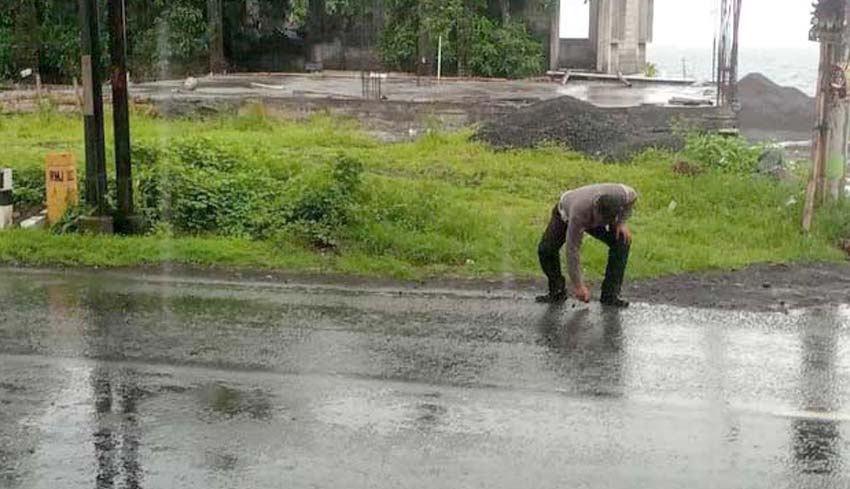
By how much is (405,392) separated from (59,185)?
7.18 m

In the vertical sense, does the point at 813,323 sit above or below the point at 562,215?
below

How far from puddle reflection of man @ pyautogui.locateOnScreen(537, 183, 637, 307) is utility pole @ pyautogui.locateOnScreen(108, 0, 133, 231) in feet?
16.3

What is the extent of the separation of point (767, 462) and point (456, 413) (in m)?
1.75

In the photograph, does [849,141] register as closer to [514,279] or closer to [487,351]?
[514,279]

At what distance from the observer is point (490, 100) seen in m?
24.3

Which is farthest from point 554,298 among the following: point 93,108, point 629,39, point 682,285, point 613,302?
point 629,39

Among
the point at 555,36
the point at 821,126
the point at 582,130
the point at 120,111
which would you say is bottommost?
the point at 582,130

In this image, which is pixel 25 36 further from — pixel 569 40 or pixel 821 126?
pixel 821 126

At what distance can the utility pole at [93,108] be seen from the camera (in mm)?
11594

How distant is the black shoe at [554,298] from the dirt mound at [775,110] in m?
25.2

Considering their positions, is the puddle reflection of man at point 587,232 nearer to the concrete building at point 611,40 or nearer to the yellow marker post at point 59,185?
the yellow marker post at point 59,185

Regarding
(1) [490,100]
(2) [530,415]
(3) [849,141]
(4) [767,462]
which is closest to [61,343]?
(2) [530,415]

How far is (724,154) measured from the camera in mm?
15758

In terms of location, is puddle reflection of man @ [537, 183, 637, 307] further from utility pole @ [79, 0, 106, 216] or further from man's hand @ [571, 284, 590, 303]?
utility pole @ [79, 0, 106, 216]
